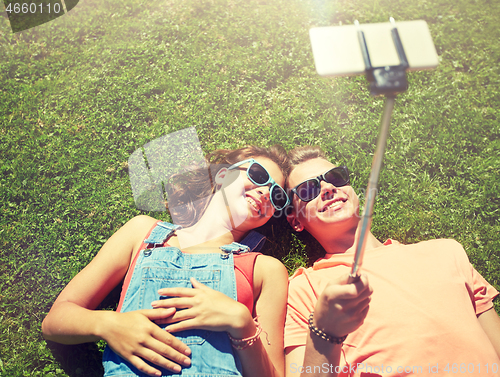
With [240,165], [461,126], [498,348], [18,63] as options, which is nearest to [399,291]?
[498,348]

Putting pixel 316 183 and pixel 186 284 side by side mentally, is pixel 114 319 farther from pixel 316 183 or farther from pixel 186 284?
pixel 316 183

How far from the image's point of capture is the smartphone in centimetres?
148

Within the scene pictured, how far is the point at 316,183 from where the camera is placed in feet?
10.6

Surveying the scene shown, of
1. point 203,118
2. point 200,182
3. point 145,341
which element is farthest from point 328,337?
point 203,118

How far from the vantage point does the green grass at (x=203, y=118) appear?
12.0 ft

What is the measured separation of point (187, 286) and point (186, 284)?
2cm

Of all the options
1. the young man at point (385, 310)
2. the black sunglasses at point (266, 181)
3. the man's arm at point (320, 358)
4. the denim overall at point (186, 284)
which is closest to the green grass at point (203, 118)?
the black sunglasses at point (266, 181)

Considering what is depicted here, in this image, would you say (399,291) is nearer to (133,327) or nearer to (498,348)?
(498,348)

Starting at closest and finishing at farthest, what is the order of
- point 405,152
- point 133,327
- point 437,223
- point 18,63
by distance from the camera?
point 133,327, point 437,223, point 405,152, point 18,63

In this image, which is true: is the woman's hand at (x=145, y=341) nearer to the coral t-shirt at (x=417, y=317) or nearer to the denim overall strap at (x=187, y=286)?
the denim overall strap at (x=187, y=286)

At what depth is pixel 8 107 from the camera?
4.27 meters

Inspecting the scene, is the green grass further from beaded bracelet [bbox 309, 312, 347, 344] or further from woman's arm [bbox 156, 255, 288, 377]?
beaded bracelet [bbox 309, 312, 347, 344]

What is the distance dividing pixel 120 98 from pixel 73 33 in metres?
1.37

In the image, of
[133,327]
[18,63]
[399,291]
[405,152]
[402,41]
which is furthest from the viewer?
[18,63]
